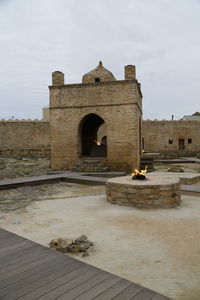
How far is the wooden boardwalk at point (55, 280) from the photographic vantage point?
2459 millimetres

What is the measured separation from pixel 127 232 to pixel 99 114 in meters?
9.28

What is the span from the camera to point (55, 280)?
275 cm

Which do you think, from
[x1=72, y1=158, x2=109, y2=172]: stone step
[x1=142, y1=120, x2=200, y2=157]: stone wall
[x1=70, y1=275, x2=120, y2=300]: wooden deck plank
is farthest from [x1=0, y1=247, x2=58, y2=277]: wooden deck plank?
[x1=142, y1=120, x2=200, y2=157]: stone wall

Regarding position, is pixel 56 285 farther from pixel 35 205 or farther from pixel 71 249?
pixel 35 205

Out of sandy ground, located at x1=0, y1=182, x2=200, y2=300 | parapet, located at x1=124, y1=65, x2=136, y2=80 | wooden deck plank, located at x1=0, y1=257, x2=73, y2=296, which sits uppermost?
parapet, located at x1=124, y1=65, x2=136, y2=80

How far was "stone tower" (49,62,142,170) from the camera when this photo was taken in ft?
42.4

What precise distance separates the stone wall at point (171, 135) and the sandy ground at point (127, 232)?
21.7m

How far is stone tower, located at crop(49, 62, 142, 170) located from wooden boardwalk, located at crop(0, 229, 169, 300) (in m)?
9.88

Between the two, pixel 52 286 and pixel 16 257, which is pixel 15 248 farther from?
pixel 52 286

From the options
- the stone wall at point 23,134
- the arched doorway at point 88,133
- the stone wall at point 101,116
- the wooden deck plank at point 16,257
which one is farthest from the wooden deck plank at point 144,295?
the stone wall at point 23,134

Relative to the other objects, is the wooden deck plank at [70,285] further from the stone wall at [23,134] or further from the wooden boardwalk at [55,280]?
the stone wall at [23,134]

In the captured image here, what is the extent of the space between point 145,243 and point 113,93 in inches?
392

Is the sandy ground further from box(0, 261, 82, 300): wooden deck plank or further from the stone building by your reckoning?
the stone building

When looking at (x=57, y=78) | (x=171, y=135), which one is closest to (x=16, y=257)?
(x=57, y=78)
